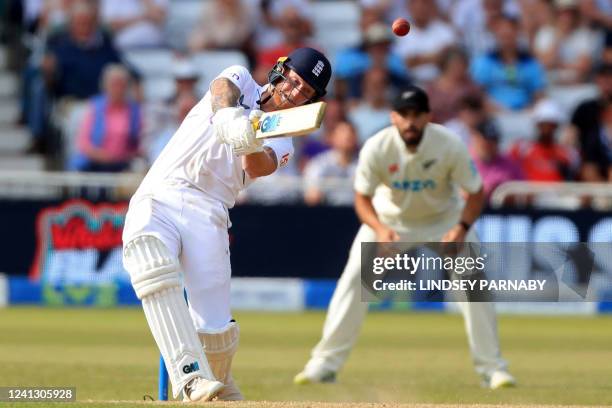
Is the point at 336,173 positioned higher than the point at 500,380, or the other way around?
the point at 336,173

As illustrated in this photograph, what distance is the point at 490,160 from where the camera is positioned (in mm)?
12320

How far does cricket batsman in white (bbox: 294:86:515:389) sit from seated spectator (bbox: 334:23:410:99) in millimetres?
5710

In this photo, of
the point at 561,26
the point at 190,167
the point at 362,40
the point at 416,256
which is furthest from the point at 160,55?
the point at 190,167

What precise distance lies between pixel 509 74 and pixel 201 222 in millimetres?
8971

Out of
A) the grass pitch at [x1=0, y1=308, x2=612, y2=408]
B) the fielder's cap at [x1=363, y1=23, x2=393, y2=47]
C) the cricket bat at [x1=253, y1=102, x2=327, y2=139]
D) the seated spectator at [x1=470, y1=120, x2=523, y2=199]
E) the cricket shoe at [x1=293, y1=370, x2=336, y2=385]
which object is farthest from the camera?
the fielder's cap at [x1=363, y1=23, x2=393, y2=47]

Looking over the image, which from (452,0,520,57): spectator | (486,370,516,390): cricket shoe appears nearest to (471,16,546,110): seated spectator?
(452,0,520,57): spectator

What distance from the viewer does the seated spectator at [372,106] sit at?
13094 millimetres

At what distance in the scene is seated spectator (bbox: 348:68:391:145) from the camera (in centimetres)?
1309

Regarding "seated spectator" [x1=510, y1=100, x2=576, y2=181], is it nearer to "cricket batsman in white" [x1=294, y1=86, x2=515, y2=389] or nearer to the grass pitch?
the grass pitch

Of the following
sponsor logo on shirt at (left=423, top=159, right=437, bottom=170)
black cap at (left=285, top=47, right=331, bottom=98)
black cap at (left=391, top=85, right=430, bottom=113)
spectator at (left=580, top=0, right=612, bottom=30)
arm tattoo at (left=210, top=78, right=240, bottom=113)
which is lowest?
arm tattoo at (left=210, top=78, right=240, bottom=113)

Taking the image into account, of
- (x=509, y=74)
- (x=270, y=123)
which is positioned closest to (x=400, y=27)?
Result: (x=270, y=123)

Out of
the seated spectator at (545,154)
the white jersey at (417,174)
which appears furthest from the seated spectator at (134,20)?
the white jersey at (417,174)

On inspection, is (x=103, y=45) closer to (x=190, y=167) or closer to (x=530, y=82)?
(x=530, y=82)

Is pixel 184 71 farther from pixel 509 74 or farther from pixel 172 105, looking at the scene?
pixel 509 74
